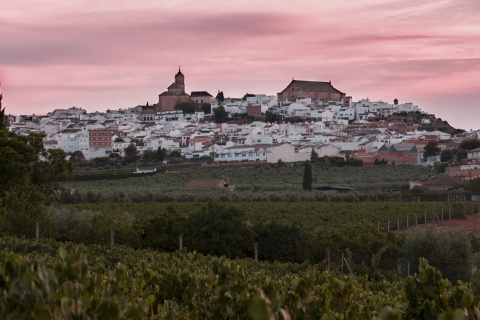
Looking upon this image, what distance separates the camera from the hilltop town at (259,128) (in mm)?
94312

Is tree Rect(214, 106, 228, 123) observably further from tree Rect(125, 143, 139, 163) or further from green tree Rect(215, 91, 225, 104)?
tree Rect(125, 143, 139, 163)

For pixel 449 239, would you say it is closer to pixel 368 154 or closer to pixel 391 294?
pixel 391 294

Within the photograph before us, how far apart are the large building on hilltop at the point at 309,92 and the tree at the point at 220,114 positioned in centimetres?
2017

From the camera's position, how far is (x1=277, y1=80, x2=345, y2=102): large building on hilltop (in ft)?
516

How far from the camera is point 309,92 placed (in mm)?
157625

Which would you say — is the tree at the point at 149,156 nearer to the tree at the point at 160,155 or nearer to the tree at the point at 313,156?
the tree at the point at 160,155

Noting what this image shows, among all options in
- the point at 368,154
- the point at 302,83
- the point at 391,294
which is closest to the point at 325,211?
the point at 391,294

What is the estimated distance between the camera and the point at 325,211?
37.9 metres

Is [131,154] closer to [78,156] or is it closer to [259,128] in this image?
[78,156]

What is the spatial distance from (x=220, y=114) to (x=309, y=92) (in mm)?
25730

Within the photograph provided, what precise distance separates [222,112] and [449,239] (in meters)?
118

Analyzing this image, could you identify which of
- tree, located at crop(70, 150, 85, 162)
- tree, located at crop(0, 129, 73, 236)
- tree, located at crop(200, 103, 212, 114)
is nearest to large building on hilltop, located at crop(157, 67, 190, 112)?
tree, located at crop(200, 103, 212, 114)

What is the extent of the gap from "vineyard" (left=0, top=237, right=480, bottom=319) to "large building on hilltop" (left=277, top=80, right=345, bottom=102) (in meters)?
143

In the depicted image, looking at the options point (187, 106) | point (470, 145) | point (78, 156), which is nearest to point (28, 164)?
point (470, 145)
